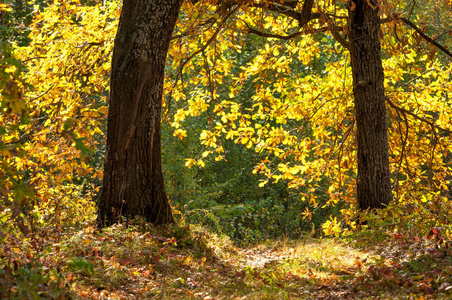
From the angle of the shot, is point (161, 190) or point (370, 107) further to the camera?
point (370, 107)

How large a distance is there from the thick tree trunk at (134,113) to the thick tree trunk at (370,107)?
3062 mm

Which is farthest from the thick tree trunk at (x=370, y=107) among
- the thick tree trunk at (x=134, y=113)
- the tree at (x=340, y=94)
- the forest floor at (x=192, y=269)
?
the thick tree trunk at (x=134, y=113)

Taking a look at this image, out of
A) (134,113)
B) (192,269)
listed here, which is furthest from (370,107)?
(192,269)

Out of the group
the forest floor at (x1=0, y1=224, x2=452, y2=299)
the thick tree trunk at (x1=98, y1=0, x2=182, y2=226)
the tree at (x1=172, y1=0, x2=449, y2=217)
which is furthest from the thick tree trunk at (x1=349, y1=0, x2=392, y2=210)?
the thick tree trunk at (x1=98, y1=0, x2=182, y2=226)

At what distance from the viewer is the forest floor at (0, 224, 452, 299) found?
3451 mm

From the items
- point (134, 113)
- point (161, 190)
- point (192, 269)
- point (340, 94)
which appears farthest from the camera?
point (340, 94)

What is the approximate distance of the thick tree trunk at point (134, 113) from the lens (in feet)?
18.2

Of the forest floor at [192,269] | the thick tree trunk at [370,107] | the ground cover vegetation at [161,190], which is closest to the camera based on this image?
the forest floor at [192,269]

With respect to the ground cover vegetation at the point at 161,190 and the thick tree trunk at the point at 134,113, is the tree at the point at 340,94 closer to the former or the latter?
the ground cover vegetation at the point at 161,190

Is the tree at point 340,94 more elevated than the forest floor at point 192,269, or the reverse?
the tree at point 340,94

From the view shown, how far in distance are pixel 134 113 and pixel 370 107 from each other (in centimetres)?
374

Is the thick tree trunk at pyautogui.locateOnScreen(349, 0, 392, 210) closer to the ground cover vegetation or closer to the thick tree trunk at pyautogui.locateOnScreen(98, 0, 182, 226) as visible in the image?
the ground cover vegetation

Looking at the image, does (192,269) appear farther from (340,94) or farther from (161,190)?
(340,94)

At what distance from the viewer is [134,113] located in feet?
18.2
